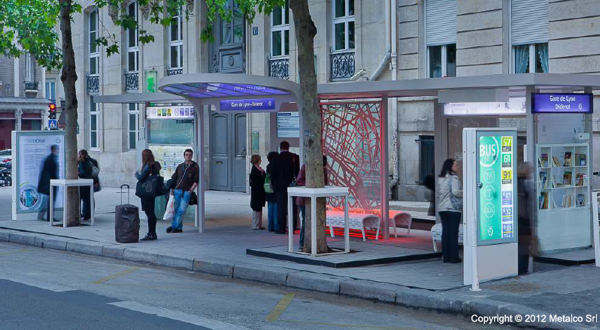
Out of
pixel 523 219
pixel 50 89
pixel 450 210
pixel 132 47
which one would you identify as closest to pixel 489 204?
pixel 523 219

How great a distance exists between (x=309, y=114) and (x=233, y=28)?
1493 centimetres

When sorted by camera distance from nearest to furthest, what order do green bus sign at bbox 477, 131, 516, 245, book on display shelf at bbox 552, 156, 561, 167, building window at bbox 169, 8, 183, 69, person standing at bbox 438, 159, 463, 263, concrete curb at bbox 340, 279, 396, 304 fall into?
1. concrete curb at bbox 340, 279, 396, 304
2. green bus sign at bbox 477, 131, 516, 245
3. person standing at bbox 438, 159, 463, 263
4. book on display shelf at bbox 552, 156, 561, 167
5. building window at bbox 169, 8, 183, 69

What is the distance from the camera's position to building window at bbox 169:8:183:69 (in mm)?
28594

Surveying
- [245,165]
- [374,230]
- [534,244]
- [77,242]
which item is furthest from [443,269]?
[245,165]

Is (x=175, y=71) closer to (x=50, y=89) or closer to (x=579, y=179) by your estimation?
(x=579, y=179)

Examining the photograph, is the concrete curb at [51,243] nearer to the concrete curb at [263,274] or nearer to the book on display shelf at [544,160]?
the concrete curb at [263,274]

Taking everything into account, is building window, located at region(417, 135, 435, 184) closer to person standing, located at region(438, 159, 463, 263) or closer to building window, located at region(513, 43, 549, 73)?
building window, located at region(513, 43, 549, 73)

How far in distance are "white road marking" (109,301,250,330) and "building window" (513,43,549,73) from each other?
12914 millimetres

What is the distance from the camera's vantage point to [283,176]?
50.7 ft

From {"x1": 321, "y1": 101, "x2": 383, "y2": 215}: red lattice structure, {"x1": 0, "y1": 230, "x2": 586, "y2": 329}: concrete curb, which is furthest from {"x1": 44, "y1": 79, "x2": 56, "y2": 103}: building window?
{"x1": 321, "y1": 101, "x2": 383, "y2": 215}: red lattice structure

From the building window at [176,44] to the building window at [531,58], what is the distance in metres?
12.3

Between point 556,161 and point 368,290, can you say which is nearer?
point 368,290

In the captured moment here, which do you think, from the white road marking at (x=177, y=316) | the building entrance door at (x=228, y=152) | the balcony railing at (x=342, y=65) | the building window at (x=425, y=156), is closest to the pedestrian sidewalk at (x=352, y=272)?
the white road marking at (x=177, y=316)

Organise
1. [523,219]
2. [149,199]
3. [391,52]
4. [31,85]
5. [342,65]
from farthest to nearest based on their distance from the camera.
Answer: [31,85]
[342,65]
[391,52]
[149,199]
[523,219]
